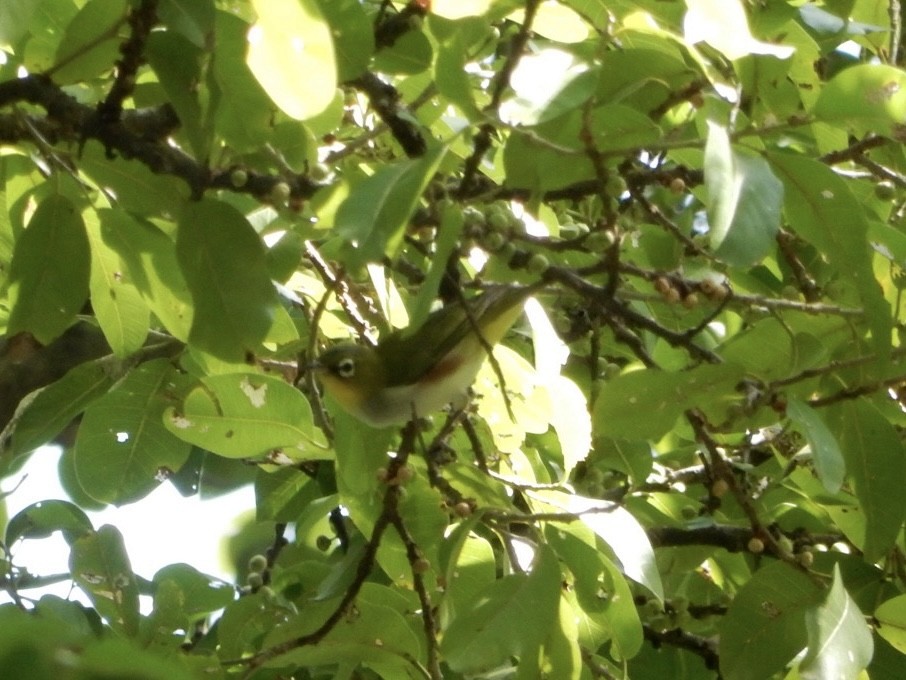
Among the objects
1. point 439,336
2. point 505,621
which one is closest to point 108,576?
point 439,336

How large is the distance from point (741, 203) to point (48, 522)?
229 centimetres

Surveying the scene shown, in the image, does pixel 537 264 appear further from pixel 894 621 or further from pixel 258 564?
pixel 258 564

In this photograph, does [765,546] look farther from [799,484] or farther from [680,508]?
[680,508]

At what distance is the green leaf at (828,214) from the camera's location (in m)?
2.10

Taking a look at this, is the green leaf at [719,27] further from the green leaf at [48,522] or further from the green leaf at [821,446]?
the green leaf at [48,522]

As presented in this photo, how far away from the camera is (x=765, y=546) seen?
280 centimetres

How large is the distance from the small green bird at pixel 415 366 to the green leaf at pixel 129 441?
400 mm

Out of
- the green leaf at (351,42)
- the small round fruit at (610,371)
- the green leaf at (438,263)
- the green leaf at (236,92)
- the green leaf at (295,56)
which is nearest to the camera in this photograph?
the green leaf at (295,56)

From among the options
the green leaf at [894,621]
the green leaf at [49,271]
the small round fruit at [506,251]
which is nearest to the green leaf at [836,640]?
the green leaf at [894,621]

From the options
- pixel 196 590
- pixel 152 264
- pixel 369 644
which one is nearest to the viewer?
pixel 152 264

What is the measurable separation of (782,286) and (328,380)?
4.18 ft

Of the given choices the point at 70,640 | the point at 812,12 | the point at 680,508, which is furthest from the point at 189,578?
the point at 70,640

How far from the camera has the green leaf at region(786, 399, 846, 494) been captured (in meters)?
2.12

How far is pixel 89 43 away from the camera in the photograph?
2240mm
